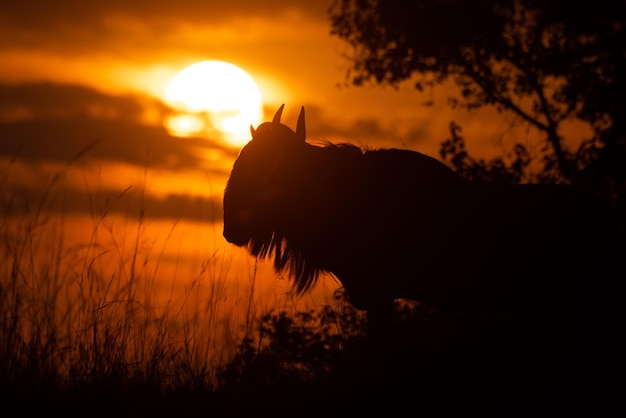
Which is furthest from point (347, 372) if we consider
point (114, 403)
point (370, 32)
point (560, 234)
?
point (370, 32)

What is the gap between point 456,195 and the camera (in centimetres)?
661

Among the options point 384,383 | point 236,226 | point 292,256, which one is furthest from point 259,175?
point 384,383

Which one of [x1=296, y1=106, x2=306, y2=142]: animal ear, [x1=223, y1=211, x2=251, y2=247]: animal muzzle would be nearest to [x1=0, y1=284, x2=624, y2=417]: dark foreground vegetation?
[x1=223, y1=211, x2=251, y2=247]: animal muzzle

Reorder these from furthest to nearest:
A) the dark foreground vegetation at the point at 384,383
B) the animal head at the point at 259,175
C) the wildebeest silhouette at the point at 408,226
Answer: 1. the animal head at the point at 259,175
2. the wildebeest silhouette at the point at 408,226
3. the dark foreground vegetation at the point at 384,383

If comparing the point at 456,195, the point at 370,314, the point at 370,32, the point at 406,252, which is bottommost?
the point at 370,314

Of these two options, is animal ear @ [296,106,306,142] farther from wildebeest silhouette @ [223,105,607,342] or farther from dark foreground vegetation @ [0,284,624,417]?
dark foreground vegetation @ [0,284,624,417]

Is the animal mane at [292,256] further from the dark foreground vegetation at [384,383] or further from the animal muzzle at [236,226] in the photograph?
the dark foreground vegetation at [384,383]

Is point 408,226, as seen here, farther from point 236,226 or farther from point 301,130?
point 236,226

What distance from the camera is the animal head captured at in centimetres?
682

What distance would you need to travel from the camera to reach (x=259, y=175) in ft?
22.4

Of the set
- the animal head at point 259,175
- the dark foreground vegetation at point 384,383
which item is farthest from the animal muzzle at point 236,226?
the dark foreground vegetation at point 384,383

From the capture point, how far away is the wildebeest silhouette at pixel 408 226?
6328 millimetres

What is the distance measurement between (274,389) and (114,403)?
1.01 metres

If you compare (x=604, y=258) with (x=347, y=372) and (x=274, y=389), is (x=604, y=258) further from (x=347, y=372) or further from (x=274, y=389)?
(x=274, y=389)
